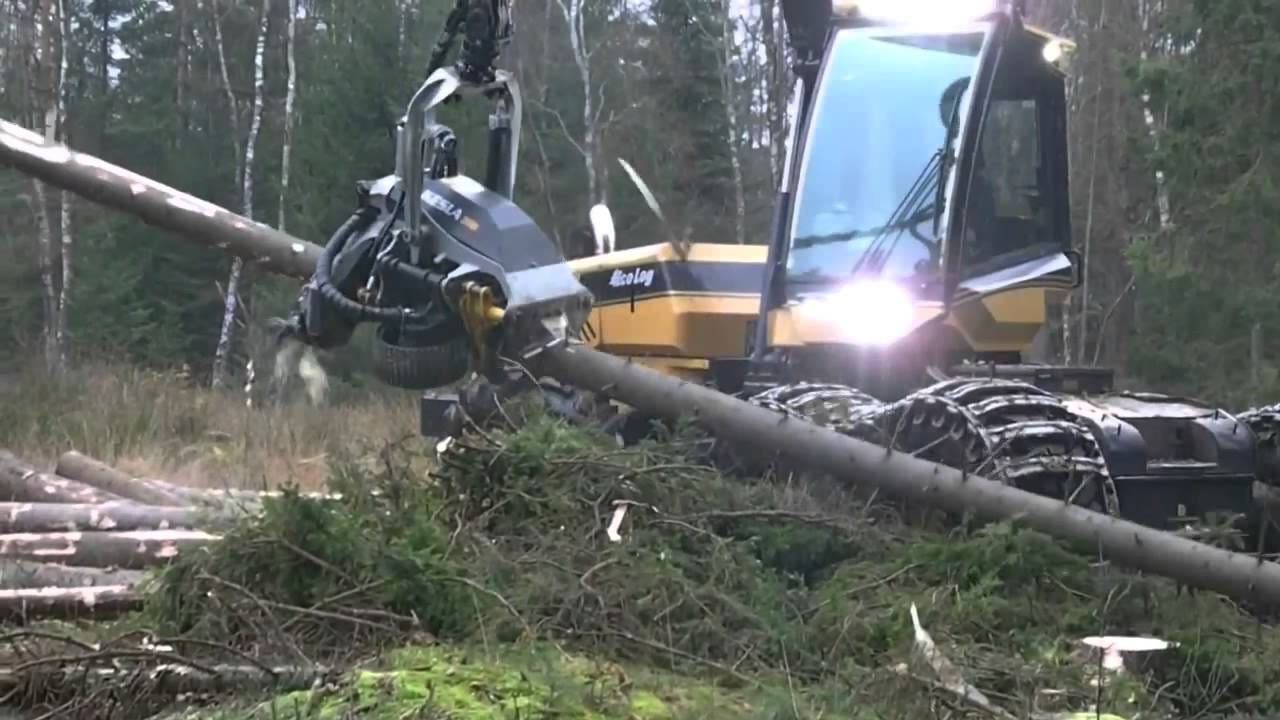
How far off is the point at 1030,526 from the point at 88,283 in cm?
2293

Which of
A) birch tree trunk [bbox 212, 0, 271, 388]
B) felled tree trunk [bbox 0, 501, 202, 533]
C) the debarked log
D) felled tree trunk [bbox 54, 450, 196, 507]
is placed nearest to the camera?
the debarked log

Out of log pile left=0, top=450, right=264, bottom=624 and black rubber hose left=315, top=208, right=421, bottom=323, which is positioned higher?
black rubber hose left=315, top=208, right=421, bottom=323

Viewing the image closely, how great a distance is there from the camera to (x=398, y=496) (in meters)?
5.00

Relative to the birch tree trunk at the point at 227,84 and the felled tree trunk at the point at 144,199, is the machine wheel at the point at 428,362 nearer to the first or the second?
the felled tree trunk at the point at 144,199

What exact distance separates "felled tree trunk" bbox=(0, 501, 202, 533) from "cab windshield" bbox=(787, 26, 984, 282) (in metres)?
2.96

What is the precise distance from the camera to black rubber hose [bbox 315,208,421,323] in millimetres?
→ 5750

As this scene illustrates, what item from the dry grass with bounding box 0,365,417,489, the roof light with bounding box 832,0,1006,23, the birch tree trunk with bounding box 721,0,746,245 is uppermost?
the birch tree trunk with bounding box 721,0,746,245

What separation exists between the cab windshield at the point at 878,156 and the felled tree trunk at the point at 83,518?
9.72ft

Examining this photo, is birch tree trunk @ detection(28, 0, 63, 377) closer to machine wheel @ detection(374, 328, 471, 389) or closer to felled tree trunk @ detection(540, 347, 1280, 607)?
machine wheel @ detection(374, 328, 471, 389)

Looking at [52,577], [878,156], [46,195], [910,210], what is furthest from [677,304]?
[46,195]

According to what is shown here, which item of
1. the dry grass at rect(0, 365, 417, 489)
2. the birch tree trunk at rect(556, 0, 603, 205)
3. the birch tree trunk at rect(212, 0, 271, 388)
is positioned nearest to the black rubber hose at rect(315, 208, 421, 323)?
the dry grass at rect(0, 365, 417, 489)

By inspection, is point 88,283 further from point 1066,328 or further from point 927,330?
point 927,330

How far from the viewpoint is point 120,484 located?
8.18m

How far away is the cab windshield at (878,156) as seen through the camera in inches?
273
